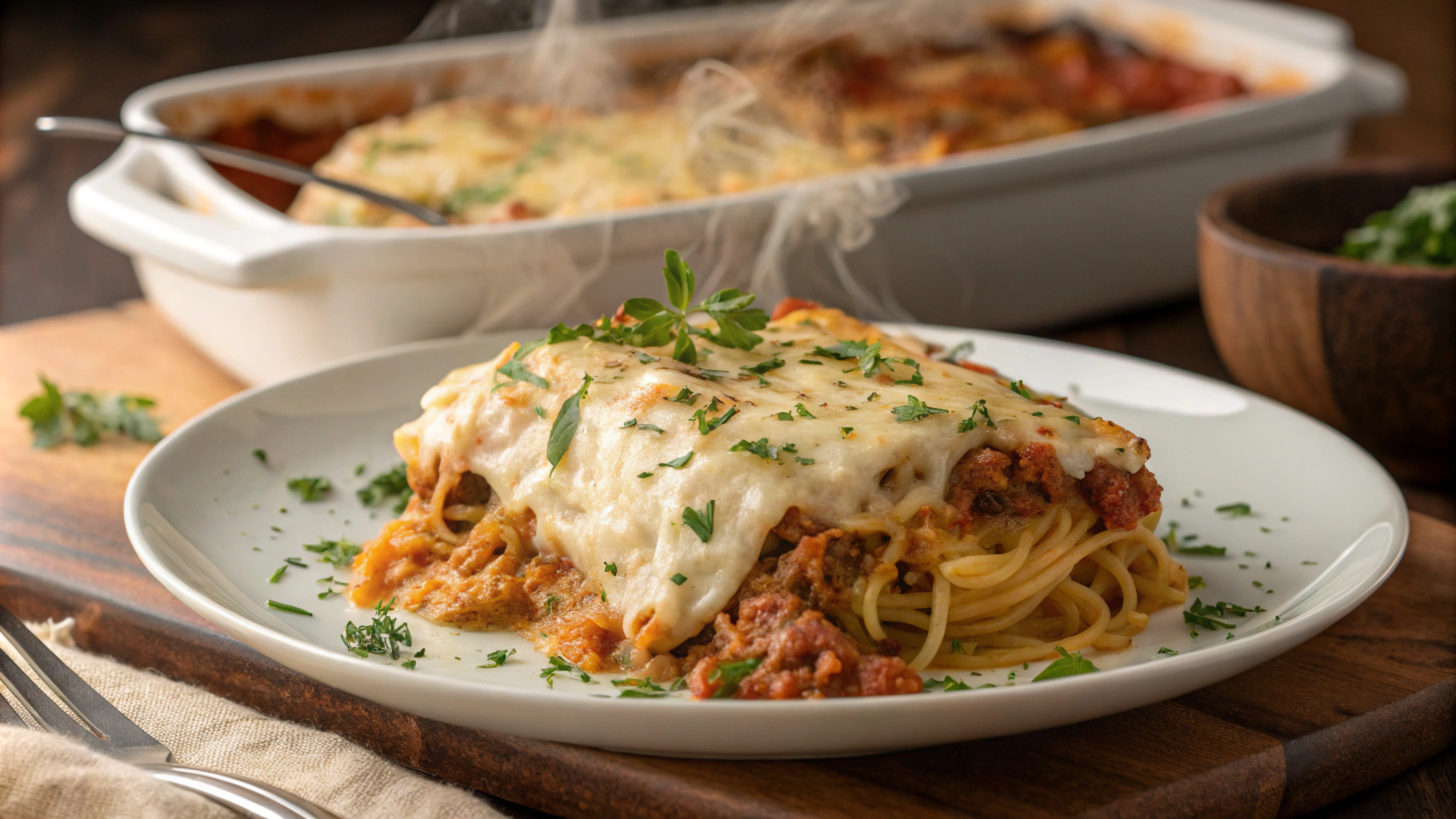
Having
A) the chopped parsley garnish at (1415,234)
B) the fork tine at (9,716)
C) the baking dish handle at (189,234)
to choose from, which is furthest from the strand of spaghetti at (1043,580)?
the baking dish handle at (189,234)

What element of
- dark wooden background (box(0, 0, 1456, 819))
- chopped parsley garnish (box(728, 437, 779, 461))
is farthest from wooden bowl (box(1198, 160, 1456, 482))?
chopped parsley garnish (box(728, 437, 779, 461))

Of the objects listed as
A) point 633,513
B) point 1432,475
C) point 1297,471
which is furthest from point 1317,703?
point 1432,475

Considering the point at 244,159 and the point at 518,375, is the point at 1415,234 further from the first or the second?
the point at 244,159

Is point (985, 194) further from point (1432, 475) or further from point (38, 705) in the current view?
point (38, 705)

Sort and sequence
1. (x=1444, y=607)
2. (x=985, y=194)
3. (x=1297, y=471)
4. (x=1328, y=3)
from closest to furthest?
(x=1444, y=607) < (x=1297, y=471) < (x=985, y=194) < (x=1328, y=3)

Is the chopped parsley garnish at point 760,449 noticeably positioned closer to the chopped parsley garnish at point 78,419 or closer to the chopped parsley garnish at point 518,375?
the chopped parsley garnish at point 518,375

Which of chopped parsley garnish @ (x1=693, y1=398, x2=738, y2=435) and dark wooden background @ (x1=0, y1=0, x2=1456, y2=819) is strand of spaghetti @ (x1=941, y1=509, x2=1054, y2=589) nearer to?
chopped parsley garnish @ (x1=693, y1=398, x2=738, y2=435)

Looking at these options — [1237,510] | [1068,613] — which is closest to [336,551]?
[1068,613]
